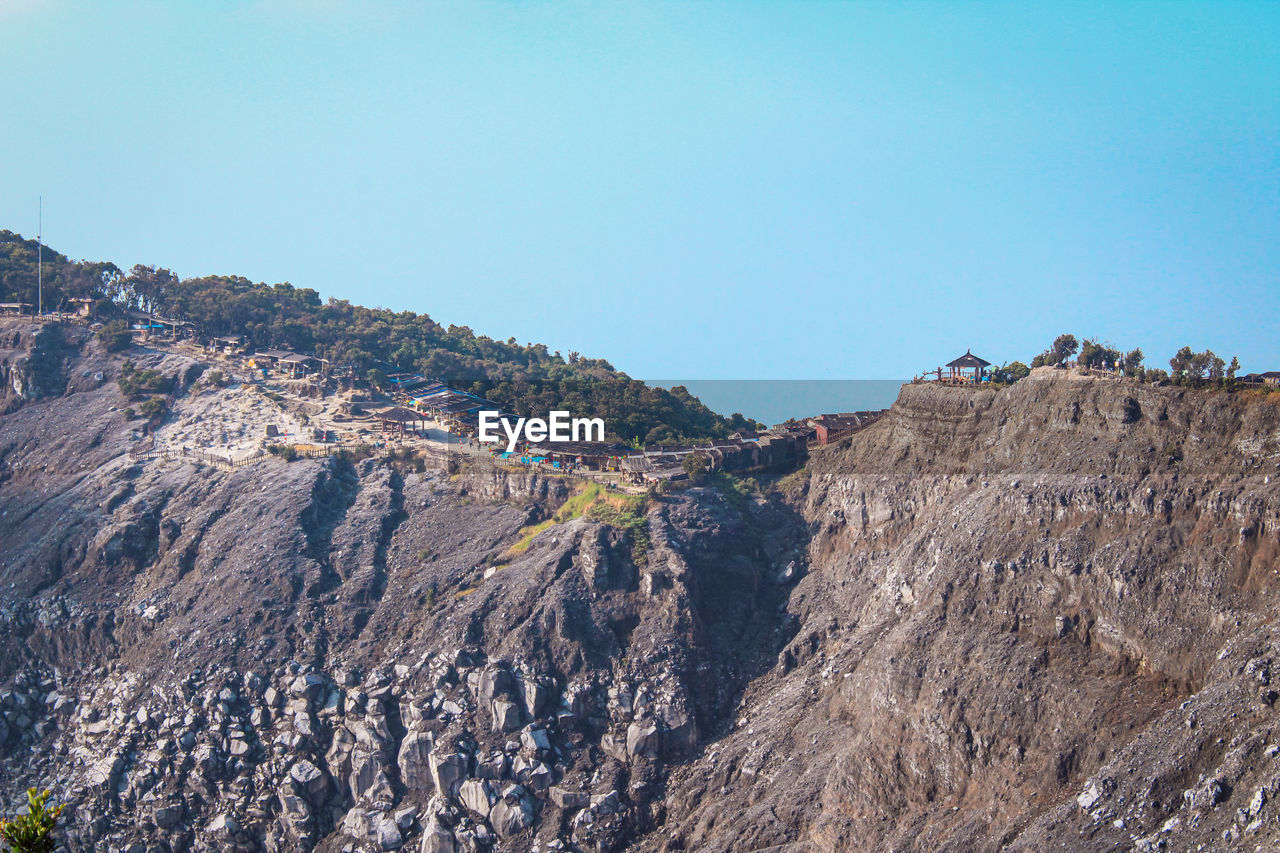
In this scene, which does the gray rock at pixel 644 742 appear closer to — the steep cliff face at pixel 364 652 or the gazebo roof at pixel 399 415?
the steep cliff face at pixel 364 652

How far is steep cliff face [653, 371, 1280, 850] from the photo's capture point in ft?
139

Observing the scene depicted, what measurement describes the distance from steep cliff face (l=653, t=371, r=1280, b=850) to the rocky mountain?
0.50 feet

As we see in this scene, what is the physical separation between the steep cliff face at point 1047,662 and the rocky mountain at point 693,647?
0.15m

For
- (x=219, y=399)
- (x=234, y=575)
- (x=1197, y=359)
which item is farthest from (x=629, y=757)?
(x=219, y=399)

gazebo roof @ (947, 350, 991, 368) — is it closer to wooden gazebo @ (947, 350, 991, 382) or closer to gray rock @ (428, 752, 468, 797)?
wooden gazebo @ (947, 350, 991, 382)

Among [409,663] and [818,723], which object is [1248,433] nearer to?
[818,723]

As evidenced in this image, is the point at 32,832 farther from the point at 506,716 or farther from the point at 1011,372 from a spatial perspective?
the point at 1011,372

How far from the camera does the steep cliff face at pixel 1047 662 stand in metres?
42.5

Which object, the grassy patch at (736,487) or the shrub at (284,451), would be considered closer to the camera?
the grassy patch at (736,487)

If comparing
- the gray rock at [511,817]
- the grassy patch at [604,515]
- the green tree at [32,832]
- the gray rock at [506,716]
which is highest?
the grassy patch at [604,515]

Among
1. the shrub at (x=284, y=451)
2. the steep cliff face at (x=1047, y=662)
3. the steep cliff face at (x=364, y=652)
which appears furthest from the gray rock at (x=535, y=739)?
the shrub at (x=284, y=451)

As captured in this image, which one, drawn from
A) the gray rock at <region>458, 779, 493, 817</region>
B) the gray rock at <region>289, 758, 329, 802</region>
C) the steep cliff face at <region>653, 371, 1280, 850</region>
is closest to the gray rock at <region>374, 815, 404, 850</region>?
the gray rock at <region>458, 779, 493, 817</region>

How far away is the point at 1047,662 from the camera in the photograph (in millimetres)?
49781

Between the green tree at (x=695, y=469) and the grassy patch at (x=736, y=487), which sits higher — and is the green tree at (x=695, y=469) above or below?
above
